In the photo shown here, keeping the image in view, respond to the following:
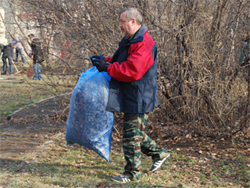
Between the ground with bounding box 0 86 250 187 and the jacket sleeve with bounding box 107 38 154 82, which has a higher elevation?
the jacket sleeve with bounding box 107 38 154 82

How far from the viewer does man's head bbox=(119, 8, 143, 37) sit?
310 centimetres

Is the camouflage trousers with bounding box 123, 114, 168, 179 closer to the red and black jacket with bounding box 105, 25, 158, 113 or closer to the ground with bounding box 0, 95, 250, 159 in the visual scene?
the red and black jacket with bounding box 105, 25, 158, 113

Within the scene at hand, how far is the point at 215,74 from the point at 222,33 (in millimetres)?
791

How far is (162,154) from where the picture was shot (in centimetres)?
366

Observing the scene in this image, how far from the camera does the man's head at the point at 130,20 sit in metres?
3.10

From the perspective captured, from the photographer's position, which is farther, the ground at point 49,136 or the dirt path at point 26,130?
the dirt path at point 26,130

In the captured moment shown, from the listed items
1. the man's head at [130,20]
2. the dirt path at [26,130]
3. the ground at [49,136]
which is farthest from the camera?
the dirt path at [26,130]

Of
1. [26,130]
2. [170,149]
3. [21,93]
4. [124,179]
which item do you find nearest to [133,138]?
[124,179]

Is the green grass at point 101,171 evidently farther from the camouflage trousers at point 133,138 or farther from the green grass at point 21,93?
the green grass at point 21,93

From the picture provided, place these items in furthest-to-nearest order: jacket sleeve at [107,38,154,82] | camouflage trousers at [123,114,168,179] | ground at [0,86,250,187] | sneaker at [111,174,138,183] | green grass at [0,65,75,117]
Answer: green grass at [0,65,75,117] < ground at [0,86,250,187] < sneaker at [111,174,138,183] < camouflage trousers at [123,114,168,179] < jacket sleeve at [107,38,154,82]

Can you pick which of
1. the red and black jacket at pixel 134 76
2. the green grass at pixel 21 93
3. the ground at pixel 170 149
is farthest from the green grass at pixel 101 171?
the green grass at pixel 21 93

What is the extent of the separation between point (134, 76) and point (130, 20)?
608 millimetres

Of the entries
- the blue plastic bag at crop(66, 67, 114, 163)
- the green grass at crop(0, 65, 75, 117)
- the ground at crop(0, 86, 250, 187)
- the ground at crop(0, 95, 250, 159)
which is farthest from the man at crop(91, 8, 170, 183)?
the green grass at crop(0, 65, 75, 117)

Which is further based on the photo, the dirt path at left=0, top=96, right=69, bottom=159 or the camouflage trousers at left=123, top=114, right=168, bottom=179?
the dirt path at left=0, top=96, right=69, bottom=159
